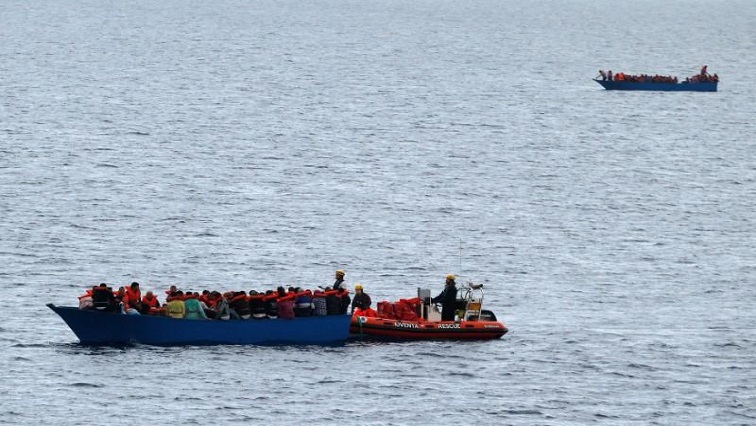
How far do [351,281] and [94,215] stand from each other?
1962 centimetres

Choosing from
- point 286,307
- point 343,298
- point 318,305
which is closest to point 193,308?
point 286,307

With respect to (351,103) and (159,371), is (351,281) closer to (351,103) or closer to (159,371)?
(159,371)

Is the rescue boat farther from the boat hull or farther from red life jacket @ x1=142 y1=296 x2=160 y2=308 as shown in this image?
red life jacket @ x1=142 y1=296 x2=160 y2=308

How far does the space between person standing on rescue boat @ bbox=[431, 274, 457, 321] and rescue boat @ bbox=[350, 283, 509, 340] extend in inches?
A: 11.5

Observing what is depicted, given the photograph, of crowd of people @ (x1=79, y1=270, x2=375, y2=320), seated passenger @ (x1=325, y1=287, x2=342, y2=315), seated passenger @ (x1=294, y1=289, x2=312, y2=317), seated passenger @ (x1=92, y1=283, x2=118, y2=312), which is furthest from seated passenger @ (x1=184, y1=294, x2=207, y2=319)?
seated passenger @ (x1=325, y1=287, x2=342, y2=315)

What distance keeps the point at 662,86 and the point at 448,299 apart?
104 meters

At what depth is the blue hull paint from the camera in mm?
156000

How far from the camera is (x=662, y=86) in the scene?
156 m

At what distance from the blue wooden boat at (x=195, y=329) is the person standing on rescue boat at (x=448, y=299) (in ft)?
11.2

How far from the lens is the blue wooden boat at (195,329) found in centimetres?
5372

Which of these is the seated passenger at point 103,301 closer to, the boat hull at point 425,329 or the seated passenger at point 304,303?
the seated passenger at point 304,303

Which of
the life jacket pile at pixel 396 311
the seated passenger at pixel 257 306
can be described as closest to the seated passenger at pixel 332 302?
the life jacket pile at pixel 396 311

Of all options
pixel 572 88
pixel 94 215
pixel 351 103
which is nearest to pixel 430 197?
pixel 94 215

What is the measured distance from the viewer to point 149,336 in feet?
178
